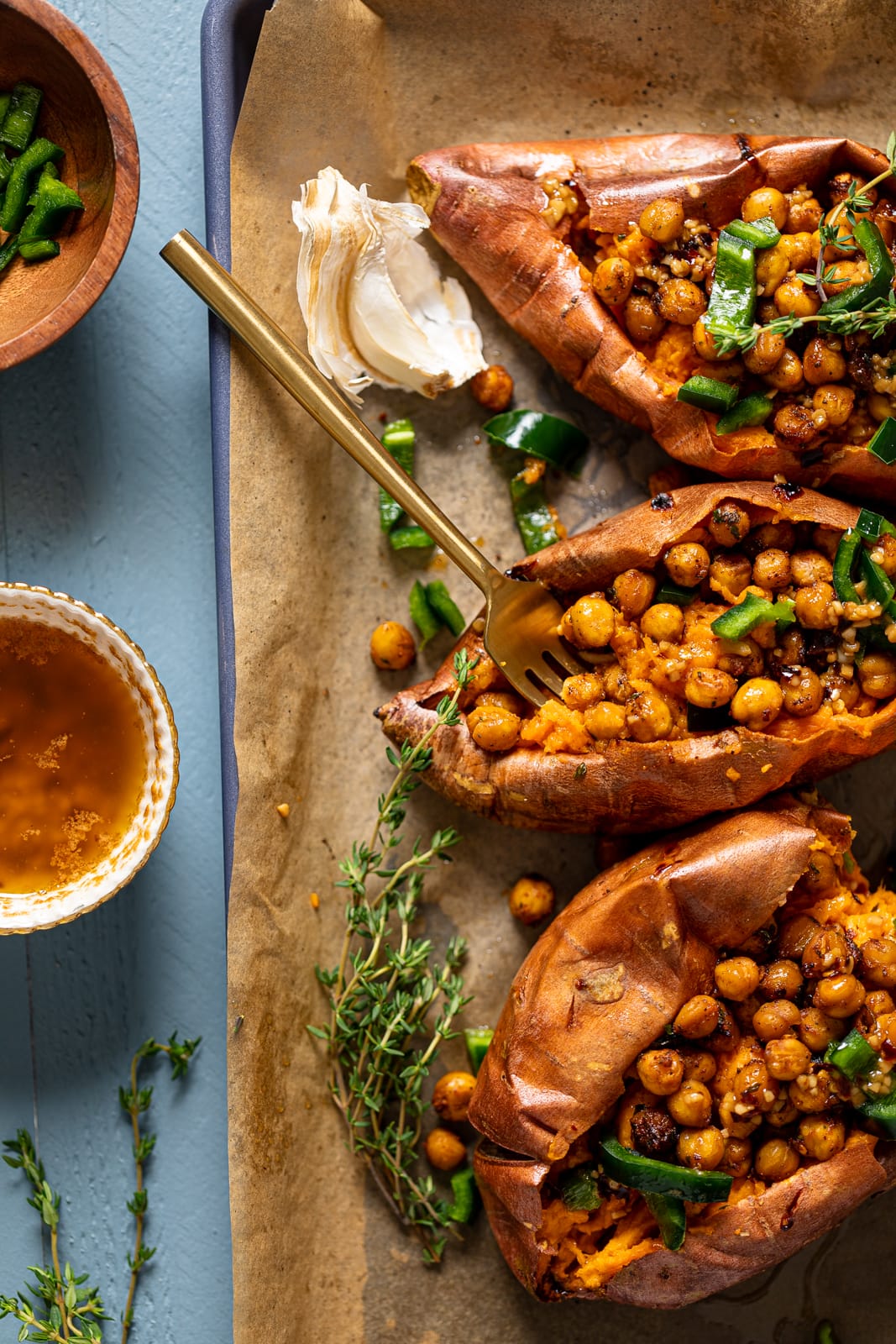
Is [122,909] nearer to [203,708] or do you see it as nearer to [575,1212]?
[203,708]

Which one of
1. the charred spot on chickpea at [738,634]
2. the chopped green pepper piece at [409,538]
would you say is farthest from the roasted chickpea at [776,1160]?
the chopped green pepper piece at [409,538]

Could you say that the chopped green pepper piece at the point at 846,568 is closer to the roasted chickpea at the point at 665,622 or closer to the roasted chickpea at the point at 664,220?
the roasted chickpea at the point at 665,622

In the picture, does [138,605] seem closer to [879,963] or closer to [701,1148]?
[701,1148]

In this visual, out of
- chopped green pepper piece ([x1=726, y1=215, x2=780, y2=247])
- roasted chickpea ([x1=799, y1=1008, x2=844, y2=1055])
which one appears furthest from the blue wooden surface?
roasted chickpea ([x1=799, y1=1008, x2=844, y2=1055])

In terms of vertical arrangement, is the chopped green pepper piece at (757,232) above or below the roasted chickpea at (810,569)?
above

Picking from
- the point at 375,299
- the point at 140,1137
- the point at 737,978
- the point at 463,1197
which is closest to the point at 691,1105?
the point at 737,978

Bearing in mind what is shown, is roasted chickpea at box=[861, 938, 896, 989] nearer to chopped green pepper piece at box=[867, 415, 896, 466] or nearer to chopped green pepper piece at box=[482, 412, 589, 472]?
chopped green pepper piece at box=[867, 415, 896, 466]
